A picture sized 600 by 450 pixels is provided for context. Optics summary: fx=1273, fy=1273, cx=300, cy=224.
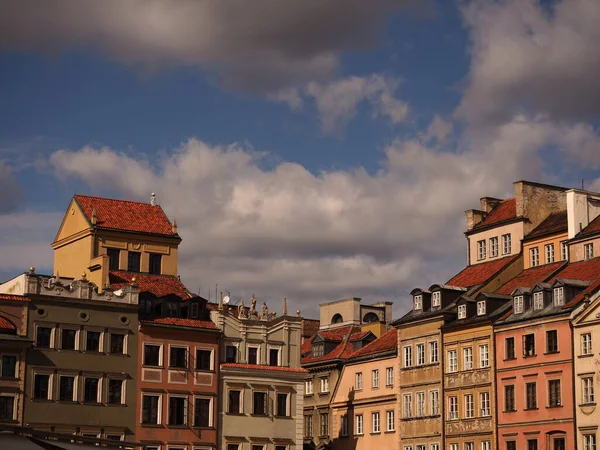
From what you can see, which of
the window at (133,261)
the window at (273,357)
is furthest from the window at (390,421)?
the window at (133,261)

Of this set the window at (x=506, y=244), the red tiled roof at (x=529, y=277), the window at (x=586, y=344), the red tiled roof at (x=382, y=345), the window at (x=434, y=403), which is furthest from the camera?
the red tiled roof at (x=382, y=345)

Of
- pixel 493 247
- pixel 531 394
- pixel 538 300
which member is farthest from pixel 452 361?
pixel 493 247

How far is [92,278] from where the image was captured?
89.6 meters

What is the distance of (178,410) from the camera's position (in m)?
86.5

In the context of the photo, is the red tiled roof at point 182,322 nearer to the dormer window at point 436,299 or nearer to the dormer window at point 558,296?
the dormer window at point 436,299

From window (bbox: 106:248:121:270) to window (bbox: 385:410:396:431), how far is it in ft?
75.2

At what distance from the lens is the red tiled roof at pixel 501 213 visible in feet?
315

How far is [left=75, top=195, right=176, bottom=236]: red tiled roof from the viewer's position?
92625mm

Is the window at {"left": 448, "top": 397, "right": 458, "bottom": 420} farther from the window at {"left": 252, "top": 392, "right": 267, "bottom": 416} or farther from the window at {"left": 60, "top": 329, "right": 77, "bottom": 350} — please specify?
the window at {"left": 60, "top": 329, "right": 77, "bottom": 350}

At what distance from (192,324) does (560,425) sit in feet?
85.1

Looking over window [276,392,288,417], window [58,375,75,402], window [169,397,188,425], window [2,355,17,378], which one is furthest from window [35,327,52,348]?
window [276,392,288,417]

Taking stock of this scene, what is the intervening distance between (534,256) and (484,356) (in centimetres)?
959

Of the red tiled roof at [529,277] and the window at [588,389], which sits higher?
the red tiled roof at [529,277]

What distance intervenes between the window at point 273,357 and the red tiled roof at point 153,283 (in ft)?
23.3
